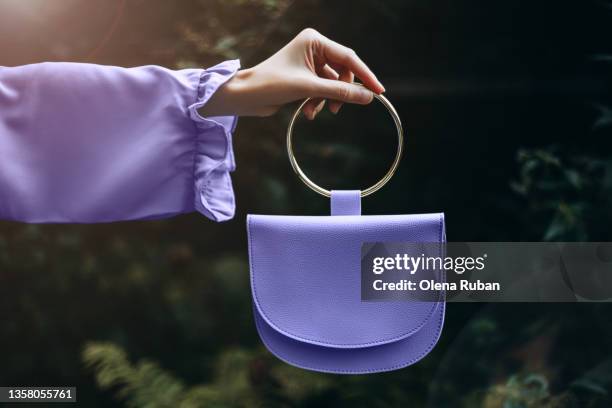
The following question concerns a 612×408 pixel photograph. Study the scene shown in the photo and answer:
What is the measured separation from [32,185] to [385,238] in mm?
425

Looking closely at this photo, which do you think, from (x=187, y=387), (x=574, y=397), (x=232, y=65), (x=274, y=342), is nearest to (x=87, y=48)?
(x=187, y=387)

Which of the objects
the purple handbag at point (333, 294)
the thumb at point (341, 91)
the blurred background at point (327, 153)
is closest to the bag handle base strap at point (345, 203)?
the purple handbag at point (333, 294)

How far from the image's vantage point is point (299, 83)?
87 cm

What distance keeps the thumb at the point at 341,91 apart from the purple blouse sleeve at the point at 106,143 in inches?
4.6

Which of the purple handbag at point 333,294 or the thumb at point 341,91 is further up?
the thumb at point 341,91

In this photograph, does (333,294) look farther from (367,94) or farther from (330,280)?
(367,94)

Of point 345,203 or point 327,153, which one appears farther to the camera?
point 327,153

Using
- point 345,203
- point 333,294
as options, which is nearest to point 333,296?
point 333,294

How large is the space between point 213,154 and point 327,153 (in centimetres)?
98

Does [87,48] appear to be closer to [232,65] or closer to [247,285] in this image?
[247,285]

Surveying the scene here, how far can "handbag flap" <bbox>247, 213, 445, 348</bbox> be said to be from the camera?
84 centimetres

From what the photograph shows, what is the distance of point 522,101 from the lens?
1.84m

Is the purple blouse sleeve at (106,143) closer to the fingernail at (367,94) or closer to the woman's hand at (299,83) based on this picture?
the woman's hand at (299,83)

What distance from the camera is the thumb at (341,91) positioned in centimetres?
85
